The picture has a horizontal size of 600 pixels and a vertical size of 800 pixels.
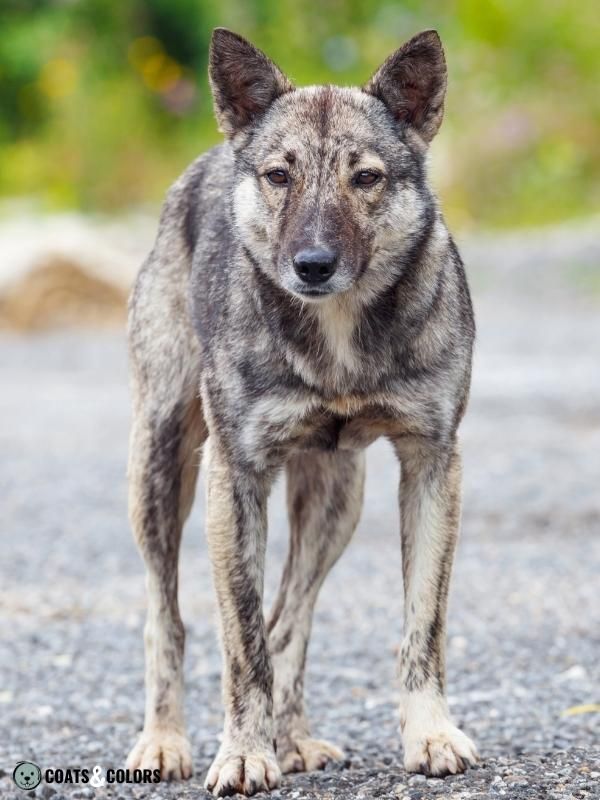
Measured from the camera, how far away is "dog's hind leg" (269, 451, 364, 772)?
4.96 meters

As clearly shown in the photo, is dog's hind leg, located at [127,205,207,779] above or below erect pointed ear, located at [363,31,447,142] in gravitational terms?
below

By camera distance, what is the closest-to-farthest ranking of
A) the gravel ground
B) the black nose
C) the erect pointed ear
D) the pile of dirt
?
the black nose < the erect pointed ear < the gravel ground < the pile of dirt

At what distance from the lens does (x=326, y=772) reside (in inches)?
186

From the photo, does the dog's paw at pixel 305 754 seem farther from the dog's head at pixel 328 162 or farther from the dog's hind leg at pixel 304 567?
the dog's head at pixel 328 162

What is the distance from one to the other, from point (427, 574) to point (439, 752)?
539 millimetres

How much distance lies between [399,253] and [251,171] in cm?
54

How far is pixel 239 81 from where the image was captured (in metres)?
4.79

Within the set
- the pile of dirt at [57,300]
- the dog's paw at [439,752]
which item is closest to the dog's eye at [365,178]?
the dog's paw at [439,752]

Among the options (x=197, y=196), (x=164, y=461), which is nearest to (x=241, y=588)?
(x=164, y=461)

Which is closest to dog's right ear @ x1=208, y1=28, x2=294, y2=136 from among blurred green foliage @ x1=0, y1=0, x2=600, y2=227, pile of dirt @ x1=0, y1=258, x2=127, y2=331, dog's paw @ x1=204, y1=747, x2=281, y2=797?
dog's paw @ x1=204, y1=747, x2=281, y2=797

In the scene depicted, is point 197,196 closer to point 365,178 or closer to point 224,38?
point 224,38

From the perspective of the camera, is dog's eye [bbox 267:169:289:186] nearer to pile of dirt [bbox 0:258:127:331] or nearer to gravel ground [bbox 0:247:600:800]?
gravel ground [bbox 0:247:600:800]

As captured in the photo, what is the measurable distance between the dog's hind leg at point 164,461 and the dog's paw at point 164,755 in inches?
2.7

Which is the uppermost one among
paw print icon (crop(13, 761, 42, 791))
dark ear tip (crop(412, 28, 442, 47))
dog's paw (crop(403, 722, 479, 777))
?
dark ear tip (crop(412, 28, 442, 47))
